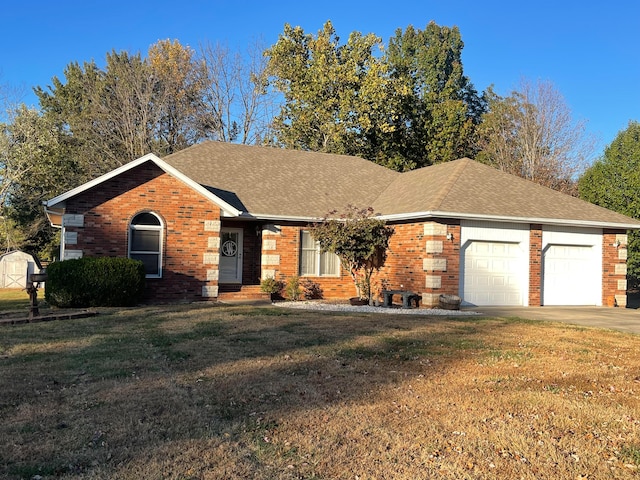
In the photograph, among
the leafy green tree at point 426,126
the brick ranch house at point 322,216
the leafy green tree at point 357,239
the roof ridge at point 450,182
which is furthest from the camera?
the leafy green tree at point 426,126

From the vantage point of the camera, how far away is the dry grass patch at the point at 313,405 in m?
4.39

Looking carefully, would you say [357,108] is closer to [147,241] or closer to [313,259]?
[313,259]

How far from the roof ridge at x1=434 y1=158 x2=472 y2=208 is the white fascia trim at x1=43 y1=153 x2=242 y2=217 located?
6.06 m

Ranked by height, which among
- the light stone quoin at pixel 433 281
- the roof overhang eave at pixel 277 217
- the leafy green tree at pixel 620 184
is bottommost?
the light stone quoin at pixel 433 281

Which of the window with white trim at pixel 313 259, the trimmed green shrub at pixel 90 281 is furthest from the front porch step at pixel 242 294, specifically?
the trimmed green shrub at pixel 90 281

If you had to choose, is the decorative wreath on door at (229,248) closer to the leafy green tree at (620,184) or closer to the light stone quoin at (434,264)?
the light stone quoin at (434,264)

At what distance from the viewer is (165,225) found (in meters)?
16.4

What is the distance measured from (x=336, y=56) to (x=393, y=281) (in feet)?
67.8

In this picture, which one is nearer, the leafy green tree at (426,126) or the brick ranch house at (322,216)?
the brick ranch house at (322,216)

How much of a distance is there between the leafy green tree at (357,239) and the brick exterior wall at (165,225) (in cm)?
341

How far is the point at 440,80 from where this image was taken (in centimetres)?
4600

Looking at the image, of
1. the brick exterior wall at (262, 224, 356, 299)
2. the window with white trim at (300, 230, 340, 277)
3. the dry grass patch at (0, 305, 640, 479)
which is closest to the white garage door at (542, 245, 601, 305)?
the window with white trim at (300, 230, 340, 277)

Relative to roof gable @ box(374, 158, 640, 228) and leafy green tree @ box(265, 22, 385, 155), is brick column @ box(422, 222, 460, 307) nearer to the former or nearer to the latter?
roof gable @ box(374, 158, 640, 228)

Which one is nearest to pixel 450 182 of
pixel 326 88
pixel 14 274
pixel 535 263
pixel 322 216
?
pixel 535 263
